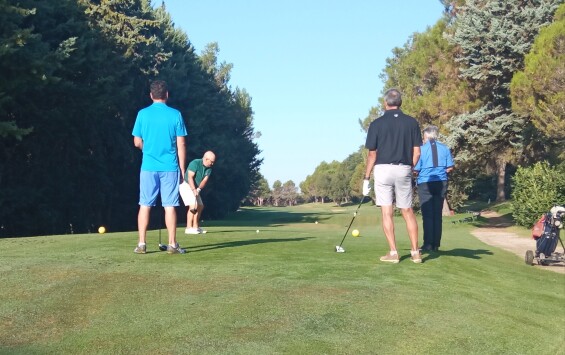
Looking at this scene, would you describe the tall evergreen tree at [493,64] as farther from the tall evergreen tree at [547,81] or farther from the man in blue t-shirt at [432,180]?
the man in blue t-shirt at [432,180]

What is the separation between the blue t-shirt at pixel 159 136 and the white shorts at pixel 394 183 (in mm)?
2923

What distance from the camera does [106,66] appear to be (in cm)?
3506

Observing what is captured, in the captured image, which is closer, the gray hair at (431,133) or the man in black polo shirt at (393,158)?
the man in black polo shirt at (393,158)

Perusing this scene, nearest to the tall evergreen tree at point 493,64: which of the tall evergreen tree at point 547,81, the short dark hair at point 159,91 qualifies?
the tall evergreen tree at point 547,81

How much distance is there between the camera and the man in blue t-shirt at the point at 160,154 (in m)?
9.53

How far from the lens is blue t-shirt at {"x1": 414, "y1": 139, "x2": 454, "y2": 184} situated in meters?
A: 12.4

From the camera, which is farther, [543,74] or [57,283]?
[543,74]

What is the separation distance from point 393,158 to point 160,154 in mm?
3332

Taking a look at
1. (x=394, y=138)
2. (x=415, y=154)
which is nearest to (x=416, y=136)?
(x=415, y=154)

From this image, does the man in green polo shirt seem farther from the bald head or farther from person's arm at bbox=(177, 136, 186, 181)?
person's arm at bbox=(177, 136, 186, 181)

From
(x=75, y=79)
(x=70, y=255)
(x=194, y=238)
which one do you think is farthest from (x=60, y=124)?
(x=70, y=255)

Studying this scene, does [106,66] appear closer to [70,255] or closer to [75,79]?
[75,79]

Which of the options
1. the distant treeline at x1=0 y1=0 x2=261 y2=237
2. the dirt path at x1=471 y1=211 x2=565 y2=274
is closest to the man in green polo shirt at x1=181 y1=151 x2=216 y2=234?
the dirt path at x1=471 y1=211 x2=565 y2=274

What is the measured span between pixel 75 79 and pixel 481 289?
27.8 meters
